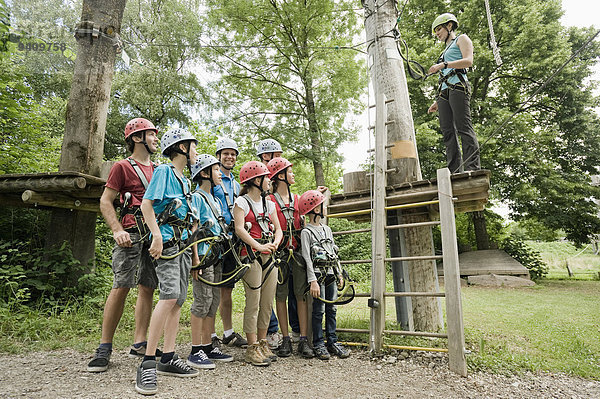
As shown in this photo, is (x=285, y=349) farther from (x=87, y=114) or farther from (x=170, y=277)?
(x=87, y=114)

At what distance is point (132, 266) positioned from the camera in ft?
11.6

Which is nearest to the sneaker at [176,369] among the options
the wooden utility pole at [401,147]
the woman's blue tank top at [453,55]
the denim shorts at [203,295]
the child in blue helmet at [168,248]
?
the child in blue helmet at [168,248]

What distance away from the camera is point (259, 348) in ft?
12.6

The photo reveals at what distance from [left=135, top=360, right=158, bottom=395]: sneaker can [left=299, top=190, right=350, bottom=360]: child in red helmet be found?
180 cm

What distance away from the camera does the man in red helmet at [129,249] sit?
3.43 meters

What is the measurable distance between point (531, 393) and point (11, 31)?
10.2m

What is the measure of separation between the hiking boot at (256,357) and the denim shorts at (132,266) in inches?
46.4

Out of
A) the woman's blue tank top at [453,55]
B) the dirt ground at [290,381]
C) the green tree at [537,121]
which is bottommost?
the dirt ground at [290,381]

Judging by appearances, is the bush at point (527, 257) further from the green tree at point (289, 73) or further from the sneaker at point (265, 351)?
the sneaker at point (265, 351)

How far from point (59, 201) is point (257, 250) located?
12.0ft

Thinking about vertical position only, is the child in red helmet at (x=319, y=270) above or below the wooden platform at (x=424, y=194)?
below

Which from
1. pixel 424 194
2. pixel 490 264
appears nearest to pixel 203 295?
pixel 424 194

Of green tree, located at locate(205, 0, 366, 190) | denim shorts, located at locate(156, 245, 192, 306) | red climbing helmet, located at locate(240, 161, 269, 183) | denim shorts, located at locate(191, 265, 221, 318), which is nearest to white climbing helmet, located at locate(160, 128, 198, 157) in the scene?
red climbing helmet, located at locate(240, 161, 269, 183)

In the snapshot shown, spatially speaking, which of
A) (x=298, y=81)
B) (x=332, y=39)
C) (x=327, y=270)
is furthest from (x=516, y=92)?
(x=327, y=270)
